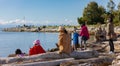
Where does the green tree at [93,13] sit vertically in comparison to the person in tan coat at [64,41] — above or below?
above

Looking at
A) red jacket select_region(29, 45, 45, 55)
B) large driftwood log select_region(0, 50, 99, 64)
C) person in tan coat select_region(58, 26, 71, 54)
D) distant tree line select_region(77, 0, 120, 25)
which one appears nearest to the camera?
large driftwood log select_region(0, 50, 99, 64)

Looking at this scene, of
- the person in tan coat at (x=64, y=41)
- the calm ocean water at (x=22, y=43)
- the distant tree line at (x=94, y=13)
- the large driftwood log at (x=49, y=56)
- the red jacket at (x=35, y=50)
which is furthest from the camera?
the distant tree line at (x=94, y=13)

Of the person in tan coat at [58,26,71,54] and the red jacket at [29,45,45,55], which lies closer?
the person in tan coat at [58,26,71,54]

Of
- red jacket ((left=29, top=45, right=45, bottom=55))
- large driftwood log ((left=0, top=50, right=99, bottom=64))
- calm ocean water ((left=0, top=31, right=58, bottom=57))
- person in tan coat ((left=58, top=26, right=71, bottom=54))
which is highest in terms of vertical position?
person in tan coat ((left=58, top=26, right=71, bottom=54))

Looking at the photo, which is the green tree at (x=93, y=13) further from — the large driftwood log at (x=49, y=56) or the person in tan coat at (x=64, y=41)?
the person in tan coat at (x=64, y=41)

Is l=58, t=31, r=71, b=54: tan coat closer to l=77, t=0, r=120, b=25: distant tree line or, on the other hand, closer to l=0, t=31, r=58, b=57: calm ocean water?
l=0, t=31, r=58, b=57: calm ocean water

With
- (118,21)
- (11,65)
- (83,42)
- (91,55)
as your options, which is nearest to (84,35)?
(83,42)

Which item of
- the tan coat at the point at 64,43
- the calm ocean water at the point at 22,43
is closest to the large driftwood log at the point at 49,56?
the tan coat at the point at 64,43

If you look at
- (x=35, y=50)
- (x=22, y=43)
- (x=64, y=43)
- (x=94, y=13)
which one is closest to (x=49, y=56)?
(x=64, y=43)

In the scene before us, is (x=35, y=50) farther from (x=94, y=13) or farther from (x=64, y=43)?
(x=94, y=13)

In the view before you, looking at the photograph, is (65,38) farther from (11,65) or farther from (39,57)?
(11,65)

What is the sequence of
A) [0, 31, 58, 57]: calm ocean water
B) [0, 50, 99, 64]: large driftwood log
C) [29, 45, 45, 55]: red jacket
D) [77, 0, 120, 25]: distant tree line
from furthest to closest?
1. [77, 0, 120, 25]: distant tree line
2. [0, 31, 58, 57]: calm ocean water
3. [29, 45, 45, 55]: red jacket
4. [0, 50, 99, 64]: large driftwood log

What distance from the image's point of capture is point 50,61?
16109 mm

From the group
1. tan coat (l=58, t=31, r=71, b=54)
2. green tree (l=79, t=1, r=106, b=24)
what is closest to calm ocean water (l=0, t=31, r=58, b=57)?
green tree (l=79, t=1, r=106, b=24)
